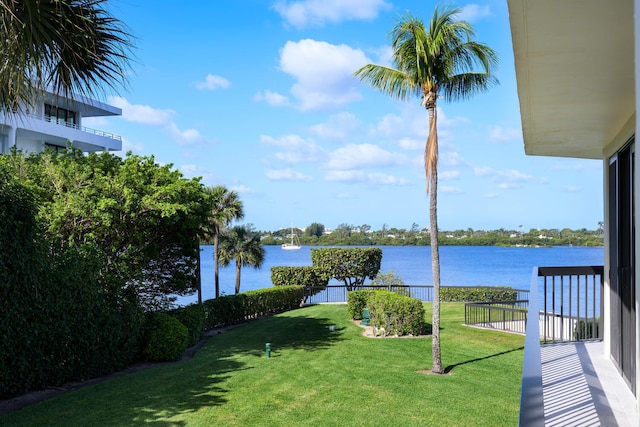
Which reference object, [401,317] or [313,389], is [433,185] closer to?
[313,389]

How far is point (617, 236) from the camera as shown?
6.05m

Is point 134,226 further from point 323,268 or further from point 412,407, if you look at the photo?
point 323,268

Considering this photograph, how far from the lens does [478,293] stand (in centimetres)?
2780

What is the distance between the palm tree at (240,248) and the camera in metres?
35.2

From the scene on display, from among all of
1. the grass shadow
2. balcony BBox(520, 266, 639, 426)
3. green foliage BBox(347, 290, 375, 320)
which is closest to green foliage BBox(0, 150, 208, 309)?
green foliage BBox(347, 290, 375, 320)

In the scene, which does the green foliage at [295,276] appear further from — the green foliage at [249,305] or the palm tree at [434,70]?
the palm tree at [434,70]

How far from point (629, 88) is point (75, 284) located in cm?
1030

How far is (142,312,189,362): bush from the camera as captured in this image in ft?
44.8

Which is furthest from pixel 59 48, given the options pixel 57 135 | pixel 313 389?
pixel 57 135

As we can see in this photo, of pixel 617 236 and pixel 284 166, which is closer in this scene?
pixel 617 236

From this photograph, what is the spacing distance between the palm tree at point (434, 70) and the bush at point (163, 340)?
21.5 feet

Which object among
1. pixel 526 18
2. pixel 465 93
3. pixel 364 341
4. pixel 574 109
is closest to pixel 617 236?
pixel 574 109

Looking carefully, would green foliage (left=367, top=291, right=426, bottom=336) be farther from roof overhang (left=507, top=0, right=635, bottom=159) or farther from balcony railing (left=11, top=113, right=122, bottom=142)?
balcony railing (left=11, top=113, right=122, bottom=142)

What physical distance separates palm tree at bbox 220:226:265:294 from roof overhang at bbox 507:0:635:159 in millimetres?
30009
